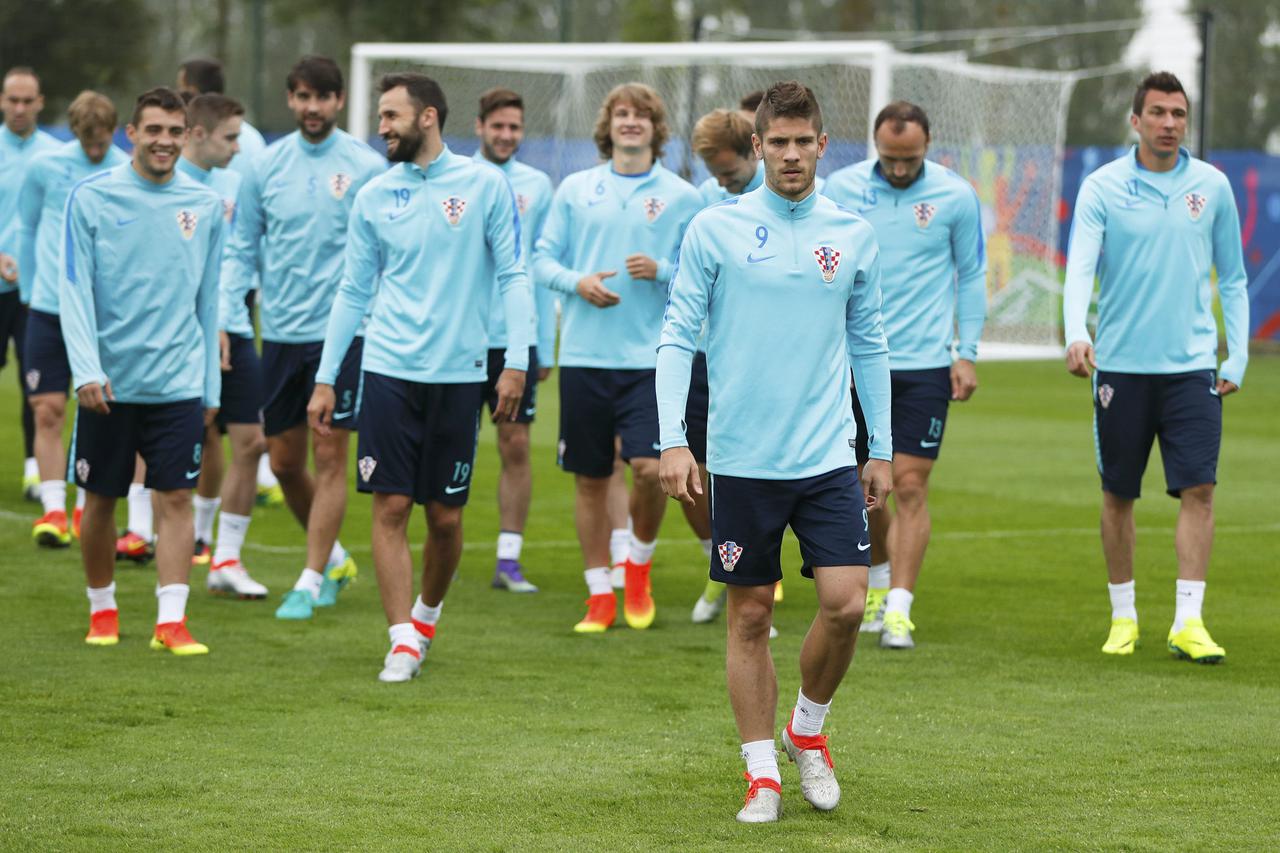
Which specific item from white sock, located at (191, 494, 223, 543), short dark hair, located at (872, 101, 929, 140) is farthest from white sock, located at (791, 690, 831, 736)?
white sock, located at (191, 494, 223, 543)

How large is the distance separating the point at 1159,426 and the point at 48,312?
19.4 feet

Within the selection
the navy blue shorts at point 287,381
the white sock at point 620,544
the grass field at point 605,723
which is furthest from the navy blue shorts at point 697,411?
the navy blue shorts at point 287,381

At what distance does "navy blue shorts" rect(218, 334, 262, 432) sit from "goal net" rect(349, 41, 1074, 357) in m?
12.0

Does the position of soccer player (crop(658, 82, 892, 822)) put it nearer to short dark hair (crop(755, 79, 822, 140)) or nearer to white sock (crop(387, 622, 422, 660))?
→ short dark hair (crop(755, 79, 822, 140))

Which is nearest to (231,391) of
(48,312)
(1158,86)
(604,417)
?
(48,312)

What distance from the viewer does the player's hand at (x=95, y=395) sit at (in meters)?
7.26

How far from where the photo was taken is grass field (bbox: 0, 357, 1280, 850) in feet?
17.0

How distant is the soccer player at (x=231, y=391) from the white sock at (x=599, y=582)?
168 centimetres

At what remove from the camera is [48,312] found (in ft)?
33.9

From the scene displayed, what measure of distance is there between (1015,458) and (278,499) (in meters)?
6.03

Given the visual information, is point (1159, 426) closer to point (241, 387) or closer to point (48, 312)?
point (241, 387)

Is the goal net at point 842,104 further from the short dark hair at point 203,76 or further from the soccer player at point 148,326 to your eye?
the soccer player at point 148,326

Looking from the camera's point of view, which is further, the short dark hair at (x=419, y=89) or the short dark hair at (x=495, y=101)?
the short dark hair at (x=495, y=101)

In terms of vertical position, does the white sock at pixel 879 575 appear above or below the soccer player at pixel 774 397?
below
